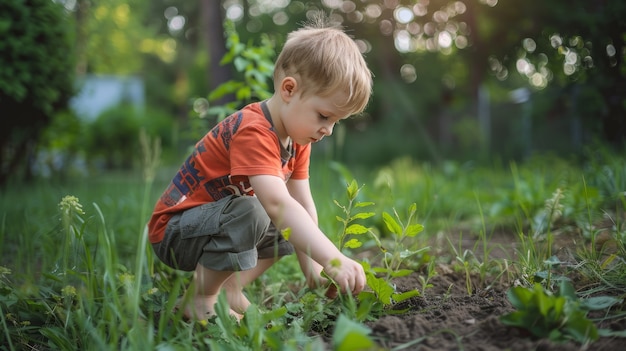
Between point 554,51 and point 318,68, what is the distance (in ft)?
14.3

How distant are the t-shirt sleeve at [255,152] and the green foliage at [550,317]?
0.75 m

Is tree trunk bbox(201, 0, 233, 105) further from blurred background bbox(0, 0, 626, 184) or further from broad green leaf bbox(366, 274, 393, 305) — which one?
broad green leaf bbox(366, 274, 393, 305)

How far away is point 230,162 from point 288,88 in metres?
0.30

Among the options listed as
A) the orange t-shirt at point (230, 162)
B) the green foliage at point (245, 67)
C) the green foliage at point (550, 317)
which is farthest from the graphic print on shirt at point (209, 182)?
the green foliage at point (550, 317)

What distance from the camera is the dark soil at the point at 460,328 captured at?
1143 millimetres

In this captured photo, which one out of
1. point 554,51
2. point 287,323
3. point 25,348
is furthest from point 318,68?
point 554,51

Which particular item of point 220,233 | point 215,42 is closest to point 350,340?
point 220,233

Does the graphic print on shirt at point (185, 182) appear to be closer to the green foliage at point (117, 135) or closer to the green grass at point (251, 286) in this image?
the green grass at point (251, 286)

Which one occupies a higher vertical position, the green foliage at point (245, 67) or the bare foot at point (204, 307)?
the green foliage at point (245, 67)

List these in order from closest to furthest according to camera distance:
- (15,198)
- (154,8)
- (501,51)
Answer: (15,198)
(501,51)
(154,8)

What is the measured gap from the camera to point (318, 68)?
160cm

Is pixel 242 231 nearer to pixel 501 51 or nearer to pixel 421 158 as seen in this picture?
pixel 501 51

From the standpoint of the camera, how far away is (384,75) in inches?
387

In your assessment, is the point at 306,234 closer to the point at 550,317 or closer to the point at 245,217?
the point at 245,217
